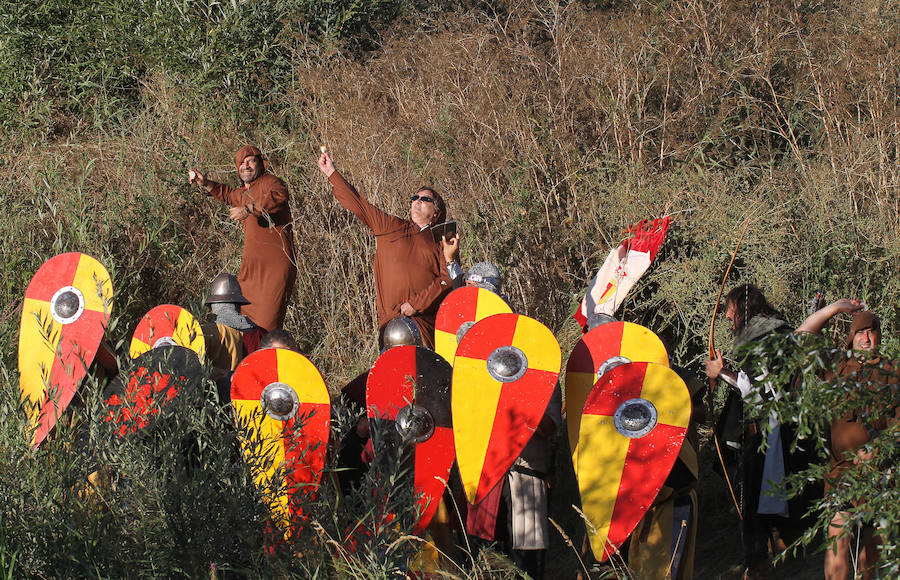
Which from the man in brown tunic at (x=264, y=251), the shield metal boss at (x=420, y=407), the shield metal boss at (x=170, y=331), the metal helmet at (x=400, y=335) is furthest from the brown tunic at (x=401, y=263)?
the shield metal boss at (x=420, y=407)

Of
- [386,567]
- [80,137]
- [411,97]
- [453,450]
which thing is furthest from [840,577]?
[80,137]

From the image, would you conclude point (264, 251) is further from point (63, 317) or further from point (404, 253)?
point (63, 317)

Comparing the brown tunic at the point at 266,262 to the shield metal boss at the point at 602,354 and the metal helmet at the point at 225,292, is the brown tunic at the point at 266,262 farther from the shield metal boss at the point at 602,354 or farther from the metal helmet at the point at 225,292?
the shield metal boss at the point at 602,354

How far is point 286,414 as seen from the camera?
406 cm

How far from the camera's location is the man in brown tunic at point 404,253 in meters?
5.89

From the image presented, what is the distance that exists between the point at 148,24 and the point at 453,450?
7205 mm

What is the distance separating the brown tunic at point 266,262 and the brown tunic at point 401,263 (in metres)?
0.82

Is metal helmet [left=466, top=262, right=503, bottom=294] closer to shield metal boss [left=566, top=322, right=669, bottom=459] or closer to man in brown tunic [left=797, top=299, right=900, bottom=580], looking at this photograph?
shield metal boss [left=566, top=322, right=669, bottom=459]

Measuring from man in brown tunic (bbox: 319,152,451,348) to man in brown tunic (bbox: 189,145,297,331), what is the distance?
75cm

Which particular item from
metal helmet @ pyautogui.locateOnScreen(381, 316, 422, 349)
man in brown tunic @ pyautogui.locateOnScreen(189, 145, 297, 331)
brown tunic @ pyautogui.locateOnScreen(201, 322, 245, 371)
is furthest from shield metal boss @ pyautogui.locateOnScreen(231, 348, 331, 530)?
man in brown tunic @ pyautogui.locateOnScreen(189, 145, 297, 331)

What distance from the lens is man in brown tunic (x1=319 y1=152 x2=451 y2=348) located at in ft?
19.3

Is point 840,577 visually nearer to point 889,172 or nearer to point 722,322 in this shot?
point 722,322

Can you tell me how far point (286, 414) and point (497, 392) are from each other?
0.86 metres

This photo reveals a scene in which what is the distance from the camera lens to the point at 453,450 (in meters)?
4.15
